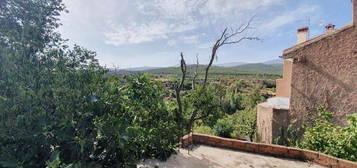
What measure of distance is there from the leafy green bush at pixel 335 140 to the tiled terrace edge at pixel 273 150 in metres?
0.54

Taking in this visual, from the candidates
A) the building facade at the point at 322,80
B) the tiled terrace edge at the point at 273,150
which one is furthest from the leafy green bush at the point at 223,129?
the tiled terrace edge at the point at 273,150

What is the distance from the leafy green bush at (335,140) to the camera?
521cm

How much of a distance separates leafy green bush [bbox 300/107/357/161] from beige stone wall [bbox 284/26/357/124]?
2237 mm

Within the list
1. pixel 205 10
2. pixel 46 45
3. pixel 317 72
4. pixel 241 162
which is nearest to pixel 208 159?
pixel 241 162

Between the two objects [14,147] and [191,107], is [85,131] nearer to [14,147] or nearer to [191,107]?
[14,147]

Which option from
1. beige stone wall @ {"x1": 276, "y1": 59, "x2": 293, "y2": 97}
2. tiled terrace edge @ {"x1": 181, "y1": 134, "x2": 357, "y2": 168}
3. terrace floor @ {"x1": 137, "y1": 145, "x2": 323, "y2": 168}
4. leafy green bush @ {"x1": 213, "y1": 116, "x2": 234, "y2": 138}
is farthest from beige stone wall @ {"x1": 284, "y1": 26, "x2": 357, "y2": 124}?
leafy green bush @ {"x1": 213, "y1": 116, "x2": 234, "y2": 138}

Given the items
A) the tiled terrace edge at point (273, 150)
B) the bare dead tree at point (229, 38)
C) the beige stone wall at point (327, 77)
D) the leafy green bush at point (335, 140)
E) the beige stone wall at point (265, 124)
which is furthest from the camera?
the bare dead tree at point (229, 38)

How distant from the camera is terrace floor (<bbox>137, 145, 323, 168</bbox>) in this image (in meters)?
4.93

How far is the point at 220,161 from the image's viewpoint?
5188mm

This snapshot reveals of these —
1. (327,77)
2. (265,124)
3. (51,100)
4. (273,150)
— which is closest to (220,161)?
(273,150)

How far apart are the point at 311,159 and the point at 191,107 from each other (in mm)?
4543

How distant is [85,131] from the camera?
2.80m

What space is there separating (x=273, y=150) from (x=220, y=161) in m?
1.59

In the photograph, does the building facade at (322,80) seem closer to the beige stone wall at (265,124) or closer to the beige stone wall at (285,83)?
the beige stone wall at (265,124)
